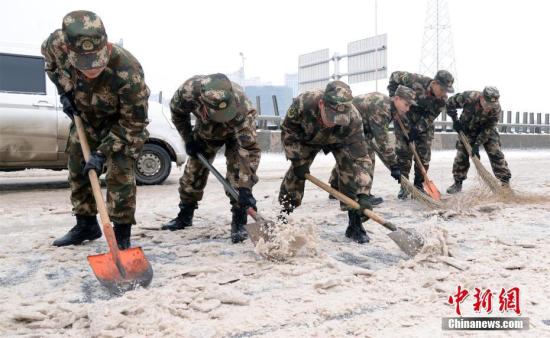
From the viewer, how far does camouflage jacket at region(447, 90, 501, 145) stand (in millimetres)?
6469

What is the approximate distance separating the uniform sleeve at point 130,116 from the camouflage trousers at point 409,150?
3814mm

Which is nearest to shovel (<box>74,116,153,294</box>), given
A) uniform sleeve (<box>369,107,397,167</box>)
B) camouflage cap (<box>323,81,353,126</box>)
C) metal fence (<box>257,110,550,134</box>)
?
camouflage cap (<box>323,81,353,126</box>)

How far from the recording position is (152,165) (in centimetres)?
679

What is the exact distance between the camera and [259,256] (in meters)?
3.35

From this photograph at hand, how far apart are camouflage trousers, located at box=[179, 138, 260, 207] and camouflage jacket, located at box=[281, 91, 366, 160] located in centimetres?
45

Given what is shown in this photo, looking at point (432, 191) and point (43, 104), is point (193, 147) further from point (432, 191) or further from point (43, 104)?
point (432, 191)

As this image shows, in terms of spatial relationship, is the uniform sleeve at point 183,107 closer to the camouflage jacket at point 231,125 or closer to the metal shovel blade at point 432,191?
the camouflage jacket at point 231,125

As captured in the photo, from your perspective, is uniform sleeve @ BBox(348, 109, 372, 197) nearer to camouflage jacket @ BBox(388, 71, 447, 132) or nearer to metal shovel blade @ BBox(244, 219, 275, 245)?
metal shovel blade @ BBox(244, 219, 275, 245)

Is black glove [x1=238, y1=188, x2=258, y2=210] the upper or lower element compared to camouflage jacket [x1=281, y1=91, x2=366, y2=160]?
lower

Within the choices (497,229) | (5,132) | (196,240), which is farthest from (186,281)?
(5,132)

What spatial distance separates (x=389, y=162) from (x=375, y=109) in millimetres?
601

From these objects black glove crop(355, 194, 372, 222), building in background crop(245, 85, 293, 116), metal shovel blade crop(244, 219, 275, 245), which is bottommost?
metal shovel blade crop(244, 219, 275, 245)

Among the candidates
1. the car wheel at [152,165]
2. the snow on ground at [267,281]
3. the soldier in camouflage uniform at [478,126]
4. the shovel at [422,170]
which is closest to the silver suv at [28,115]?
the car wheel at [152,165]

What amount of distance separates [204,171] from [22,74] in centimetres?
319
